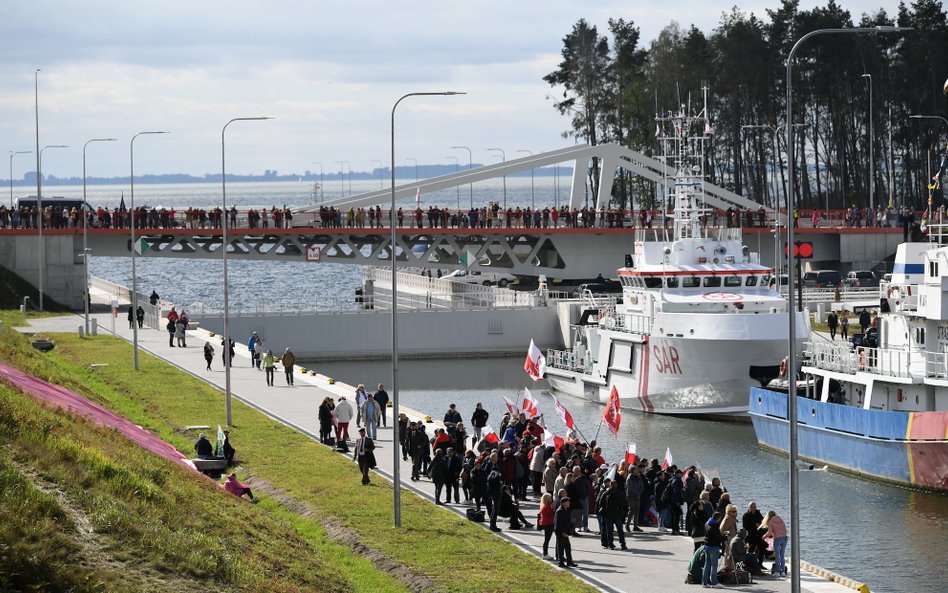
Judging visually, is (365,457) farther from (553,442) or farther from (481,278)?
(481,278)

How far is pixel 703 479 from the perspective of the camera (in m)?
30.2

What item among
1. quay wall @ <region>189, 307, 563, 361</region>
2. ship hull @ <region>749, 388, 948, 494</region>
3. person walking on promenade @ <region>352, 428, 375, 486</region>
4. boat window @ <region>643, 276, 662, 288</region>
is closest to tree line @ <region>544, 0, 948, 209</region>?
quay wall @ <region>189, 307, 563, 361</region>

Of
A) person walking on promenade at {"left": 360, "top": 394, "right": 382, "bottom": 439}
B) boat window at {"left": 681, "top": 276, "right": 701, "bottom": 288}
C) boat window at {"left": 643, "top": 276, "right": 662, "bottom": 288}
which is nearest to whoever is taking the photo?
person walking on promenade at {"left": 360, "top": 394, "right": 382, "bottom": 439}

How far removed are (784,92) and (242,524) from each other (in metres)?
91.1

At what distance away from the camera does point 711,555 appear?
24.0 meters

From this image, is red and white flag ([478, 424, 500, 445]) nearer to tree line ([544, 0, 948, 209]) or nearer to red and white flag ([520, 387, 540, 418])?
red and white flag ([520, 387, 540, 418])

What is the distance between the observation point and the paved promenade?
24625mm

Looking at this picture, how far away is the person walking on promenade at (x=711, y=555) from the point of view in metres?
24.0

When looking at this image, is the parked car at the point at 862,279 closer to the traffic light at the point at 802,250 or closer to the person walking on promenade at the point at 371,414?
the traffic light at the point at 802,250

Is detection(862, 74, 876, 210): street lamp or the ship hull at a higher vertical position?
detection(862, 74, 876, 210): street lamp

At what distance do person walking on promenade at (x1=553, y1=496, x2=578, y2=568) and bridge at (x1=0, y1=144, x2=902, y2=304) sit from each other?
52.3 m

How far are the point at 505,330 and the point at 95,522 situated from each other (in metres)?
56.5

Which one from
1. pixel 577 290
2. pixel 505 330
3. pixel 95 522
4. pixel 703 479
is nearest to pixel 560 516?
pixel 703 479

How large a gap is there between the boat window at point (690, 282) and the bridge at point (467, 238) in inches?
763
